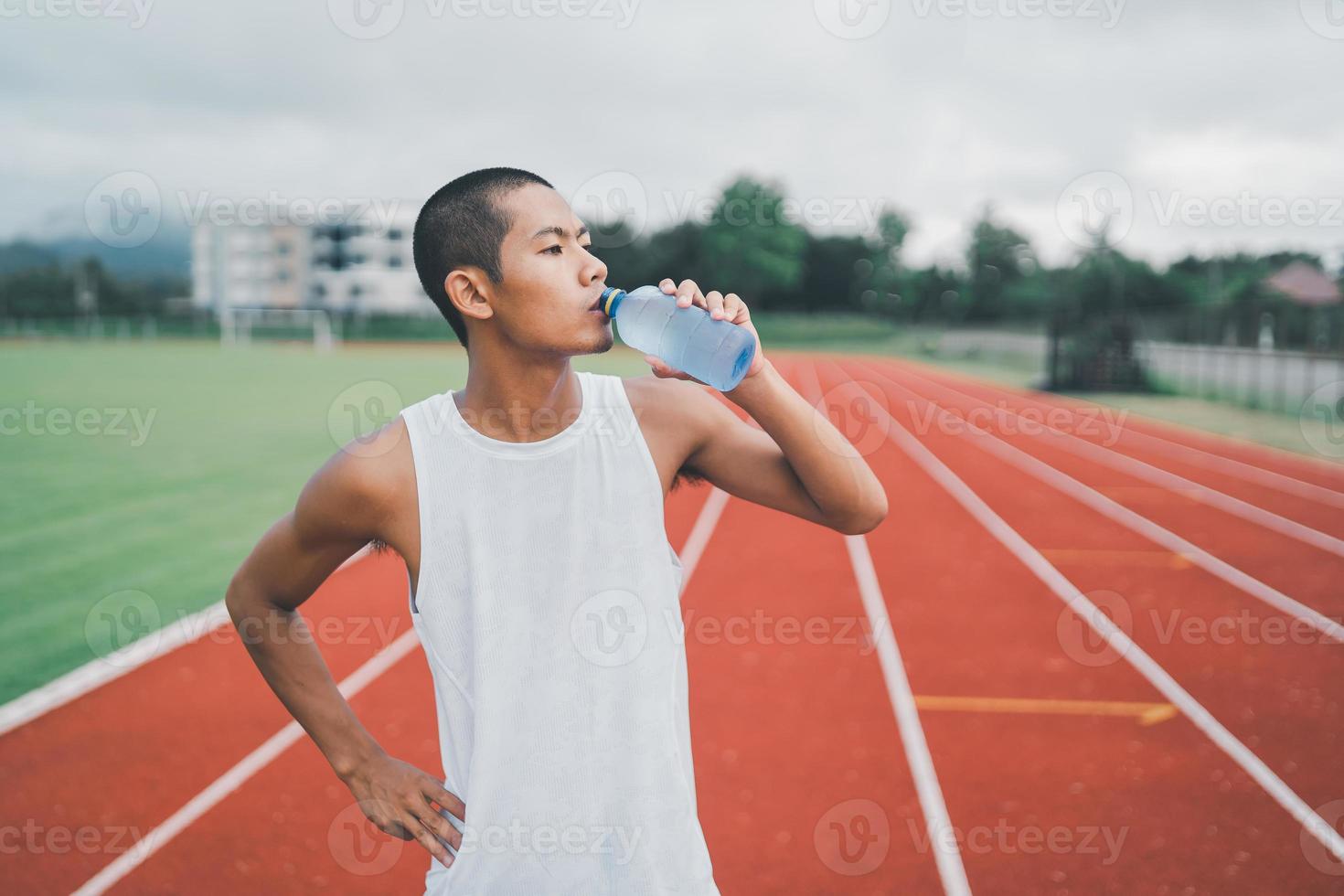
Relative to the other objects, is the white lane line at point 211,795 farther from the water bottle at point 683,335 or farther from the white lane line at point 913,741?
the water bottle at point 683,335

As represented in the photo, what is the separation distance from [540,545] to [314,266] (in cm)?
9906

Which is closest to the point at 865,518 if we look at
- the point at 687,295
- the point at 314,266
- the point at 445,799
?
the point at 687,295

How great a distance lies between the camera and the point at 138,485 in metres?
10.6

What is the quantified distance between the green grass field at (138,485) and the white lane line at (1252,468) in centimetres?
1160

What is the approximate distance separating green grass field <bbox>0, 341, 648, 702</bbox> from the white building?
6780cm

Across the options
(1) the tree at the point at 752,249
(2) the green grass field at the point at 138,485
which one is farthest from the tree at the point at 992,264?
(2) the green grass field at the point at 138,485

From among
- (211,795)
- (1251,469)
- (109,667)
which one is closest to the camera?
(211,795)

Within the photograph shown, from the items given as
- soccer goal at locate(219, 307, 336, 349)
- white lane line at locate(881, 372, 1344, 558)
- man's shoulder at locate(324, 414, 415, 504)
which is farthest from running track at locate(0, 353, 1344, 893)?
soccer goal at locate(219, 307, 336, 349)

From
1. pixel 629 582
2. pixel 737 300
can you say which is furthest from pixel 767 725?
pixel 737 300

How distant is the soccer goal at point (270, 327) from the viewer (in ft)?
165

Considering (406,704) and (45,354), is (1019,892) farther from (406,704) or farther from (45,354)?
(45,354)

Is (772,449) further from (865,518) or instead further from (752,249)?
(752,249)

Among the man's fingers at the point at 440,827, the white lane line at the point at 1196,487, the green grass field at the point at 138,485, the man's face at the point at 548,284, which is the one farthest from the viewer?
the white lane line at the point at 1196,487

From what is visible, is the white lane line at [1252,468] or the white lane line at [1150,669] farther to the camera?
the white lane line at [1252,468]
